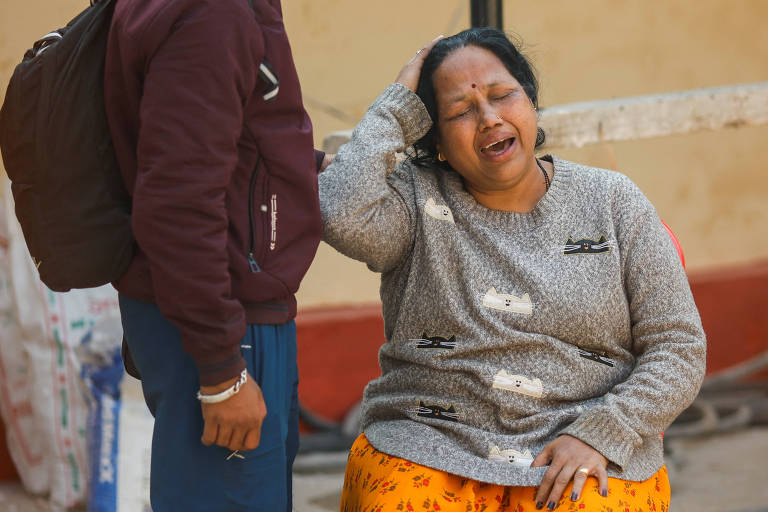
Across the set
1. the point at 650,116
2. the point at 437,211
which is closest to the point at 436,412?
the point at 437,211

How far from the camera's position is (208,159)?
4.97ft

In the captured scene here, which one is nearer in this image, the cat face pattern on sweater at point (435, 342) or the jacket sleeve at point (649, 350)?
the jacket sleeve at point (649, 350)

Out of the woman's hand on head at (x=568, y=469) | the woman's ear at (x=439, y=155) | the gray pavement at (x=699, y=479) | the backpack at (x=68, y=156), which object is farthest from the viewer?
Answer: the gray pavement at (x=699, y=479)

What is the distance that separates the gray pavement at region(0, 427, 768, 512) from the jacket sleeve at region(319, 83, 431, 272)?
176cm

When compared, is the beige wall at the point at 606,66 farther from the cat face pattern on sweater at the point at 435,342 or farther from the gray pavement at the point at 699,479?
the cat face pattern on sweater at the point at 435,342

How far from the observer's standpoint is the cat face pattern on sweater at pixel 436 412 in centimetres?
207

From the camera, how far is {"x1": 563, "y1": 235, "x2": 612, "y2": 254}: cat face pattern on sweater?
82.0 inches

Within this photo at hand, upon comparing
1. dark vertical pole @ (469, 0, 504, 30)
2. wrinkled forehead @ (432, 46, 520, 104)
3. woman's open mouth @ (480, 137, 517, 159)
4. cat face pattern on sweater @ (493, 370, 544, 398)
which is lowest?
cat face pattern on sweater @ (493, 370, 544, 398)

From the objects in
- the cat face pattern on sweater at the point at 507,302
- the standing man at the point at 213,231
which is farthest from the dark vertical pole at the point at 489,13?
the standing man at the point at 213,231

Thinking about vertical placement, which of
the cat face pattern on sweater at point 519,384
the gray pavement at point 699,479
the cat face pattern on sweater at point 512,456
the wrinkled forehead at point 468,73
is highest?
the wrinkled forehead at point 468,73

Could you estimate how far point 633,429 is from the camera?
199 centimetres

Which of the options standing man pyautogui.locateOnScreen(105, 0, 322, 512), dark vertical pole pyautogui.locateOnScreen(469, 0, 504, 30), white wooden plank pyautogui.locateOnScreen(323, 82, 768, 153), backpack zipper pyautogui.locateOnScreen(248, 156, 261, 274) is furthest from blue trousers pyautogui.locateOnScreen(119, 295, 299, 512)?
dark vertical pole pyautogui.locateOnScreen(469, 0, 504, 30)

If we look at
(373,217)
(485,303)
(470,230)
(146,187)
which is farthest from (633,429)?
(146,187)

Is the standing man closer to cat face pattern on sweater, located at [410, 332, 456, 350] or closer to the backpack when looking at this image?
the backpack
